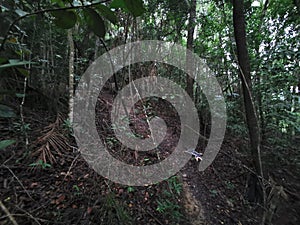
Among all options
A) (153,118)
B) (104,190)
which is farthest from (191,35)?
(104,190)

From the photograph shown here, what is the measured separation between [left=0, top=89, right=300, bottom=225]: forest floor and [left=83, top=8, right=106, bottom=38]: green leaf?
1084mm

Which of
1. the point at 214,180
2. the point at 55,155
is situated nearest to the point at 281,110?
the point at 214,180

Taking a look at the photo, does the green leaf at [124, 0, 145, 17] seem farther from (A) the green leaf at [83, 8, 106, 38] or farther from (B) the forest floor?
(B) the forest floor

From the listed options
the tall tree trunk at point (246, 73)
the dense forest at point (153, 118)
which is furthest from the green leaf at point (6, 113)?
the tall tree trunk at point (246, 73)

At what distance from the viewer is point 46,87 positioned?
2.69m

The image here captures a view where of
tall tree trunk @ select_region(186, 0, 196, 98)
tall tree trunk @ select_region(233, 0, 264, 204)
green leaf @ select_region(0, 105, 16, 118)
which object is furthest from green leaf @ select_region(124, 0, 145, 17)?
tall tree trunk @ select_region(186, 0, 196, 98)

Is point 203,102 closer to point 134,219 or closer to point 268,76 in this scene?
point 268,76

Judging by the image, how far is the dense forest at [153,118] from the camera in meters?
1.57

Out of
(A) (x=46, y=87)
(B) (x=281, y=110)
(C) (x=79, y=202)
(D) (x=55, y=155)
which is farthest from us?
(B) (x=281, y=110)

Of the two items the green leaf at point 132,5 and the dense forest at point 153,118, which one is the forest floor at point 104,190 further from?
the green leaf at point 132,5

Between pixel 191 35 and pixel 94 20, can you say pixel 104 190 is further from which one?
pixel 191 35

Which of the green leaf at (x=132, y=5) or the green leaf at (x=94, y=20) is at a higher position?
the green leaf at (x=132, y=5)

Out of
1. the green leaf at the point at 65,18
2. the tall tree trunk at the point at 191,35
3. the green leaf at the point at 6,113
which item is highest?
the tall tree trunk at the point at 191,35

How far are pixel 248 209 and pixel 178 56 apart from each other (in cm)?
362
